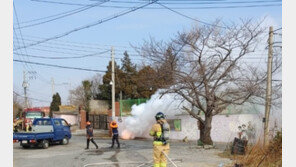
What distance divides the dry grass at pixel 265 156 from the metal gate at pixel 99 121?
34311 millimetres

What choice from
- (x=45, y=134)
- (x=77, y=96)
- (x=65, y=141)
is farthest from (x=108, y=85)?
(x=45, y=134)

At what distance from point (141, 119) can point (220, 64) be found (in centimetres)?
1364

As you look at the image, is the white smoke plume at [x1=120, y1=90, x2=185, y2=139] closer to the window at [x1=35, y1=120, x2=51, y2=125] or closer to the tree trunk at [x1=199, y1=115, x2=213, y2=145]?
the tree trunk at [x1=199, y1=115, x2=213, y2=145]

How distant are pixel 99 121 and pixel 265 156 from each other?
36.8 m

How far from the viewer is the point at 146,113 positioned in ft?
102

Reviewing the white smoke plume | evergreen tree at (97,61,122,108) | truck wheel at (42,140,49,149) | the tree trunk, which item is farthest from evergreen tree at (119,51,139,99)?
the tree trunk

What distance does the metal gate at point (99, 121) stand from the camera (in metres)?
44.8

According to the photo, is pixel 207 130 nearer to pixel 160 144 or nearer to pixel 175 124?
pixel 160 144

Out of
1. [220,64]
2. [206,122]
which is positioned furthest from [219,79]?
[206,122]

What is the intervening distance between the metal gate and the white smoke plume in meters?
11.1

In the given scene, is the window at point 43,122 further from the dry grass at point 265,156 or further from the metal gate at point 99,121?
the metal gate at point 99,121

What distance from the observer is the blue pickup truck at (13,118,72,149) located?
21062 mm

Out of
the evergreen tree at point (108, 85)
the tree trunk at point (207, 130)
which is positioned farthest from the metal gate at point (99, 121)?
the tree trunk at point (207, 130)

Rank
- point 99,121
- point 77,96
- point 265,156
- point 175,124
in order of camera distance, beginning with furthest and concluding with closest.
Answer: point 77,96
point 99,121
point 175,124
point 265,156
